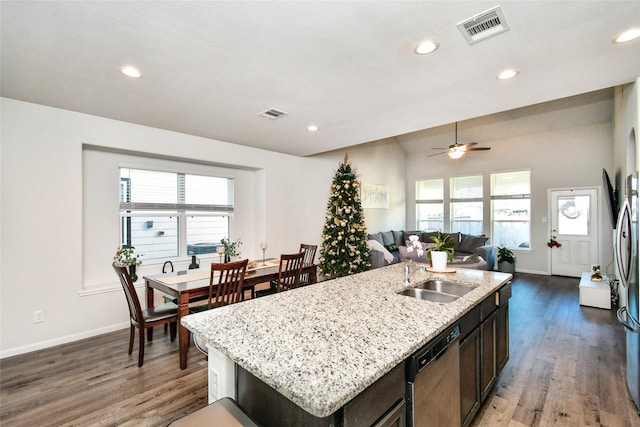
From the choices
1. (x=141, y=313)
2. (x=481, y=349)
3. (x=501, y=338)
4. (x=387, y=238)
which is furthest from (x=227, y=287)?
(x=387, y=238)

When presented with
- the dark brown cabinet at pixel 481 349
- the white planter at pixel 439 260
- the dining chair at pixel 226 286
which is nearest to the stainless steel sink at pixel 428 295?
the dark brown cabinet at pixel 481 349

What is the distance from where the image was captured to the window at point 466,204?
7.67 meters

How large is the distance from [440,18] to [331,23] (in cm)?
68

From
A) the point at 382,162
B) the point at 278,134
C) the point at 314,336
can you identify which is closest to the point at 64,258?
the point at 278,134

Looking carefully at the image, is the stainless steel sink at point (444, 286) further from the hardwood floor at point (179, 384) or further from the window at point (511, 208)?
the window at point (511, 208)

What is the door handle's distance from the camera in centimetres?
211

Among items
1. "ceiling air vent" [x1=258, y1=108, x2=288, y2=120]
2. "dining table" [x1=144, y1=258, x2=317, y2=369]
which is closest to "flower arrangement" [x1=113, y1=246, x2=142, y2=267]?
"dining table" [x1=144, y1=258, x2=317, y2=369]

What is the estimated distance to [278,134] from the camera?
4258 millimetres

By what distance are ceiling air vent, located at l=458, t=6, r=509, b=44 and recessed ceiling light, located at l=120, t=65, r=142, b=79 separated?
2.51m

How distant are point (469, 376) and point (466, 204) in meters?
7.00

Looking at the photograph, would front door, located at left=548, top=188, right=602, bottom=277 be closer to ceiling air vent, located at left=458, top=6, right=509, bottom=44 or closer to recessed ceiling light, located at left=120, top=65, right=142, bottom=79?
ceiling air vent, located at left=458, top=6, right=509, bottom=44

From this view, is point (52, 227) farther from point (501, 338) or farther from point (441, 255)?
point (501, 338)

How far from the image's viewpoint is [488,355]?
2.06 meters

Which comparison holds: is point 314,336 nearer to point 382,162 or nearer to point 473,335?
point 473,335
